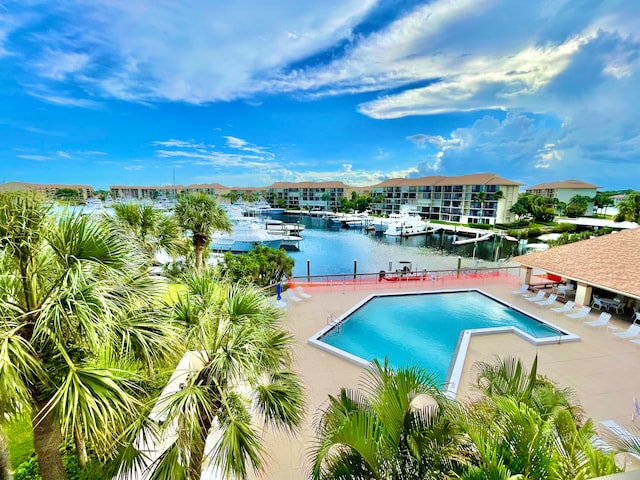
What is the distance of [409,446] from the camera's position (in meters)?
2.71

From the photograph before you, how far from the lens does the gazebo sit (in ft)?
40.4

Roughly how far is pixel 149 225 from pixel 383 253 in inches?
1186

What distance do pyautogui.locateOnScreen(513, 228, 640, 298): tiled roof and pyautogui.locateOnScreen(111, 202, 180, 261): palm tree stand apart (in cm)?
1771

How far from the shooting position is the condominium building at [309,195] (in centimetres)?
9575

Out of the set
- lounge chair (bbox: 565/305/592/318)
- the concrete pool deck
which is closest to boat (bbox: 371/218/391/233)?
the concrete pool deck

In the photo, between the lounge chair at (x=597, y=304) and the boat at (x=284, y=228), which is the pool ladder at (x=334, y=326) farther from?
the boat at (x=284, y=228)

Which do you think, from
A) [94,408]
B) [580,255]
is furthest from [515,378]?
[580,255]

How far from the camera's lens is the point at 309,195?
10012cm

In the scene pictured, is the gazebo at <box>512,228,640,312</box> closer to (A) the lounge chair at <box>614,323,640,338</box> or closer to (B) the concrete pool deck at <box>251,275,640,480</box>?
(A) the lounge chair at <box>614,323,640,338</box>

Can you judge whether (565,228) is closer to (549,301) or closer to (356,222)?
(356,222)

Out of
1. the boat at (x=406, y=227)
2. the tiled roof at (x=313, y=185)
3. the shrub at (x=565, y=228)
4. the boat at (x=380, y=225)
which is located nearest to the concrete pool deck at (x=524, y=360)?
the boat at (x=406, y=227)

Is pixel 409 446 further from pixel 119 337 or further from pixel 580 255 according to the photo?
pixel 580 255

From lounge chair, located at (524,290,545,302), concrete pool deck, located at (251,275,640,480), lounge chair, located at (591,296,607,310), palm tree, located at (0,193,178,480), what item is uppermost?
palm tree, located at (0,193,178,480)

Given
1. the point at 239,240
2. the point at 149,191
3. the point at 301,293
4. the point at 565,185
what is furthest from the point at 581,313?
the point at 149,191
